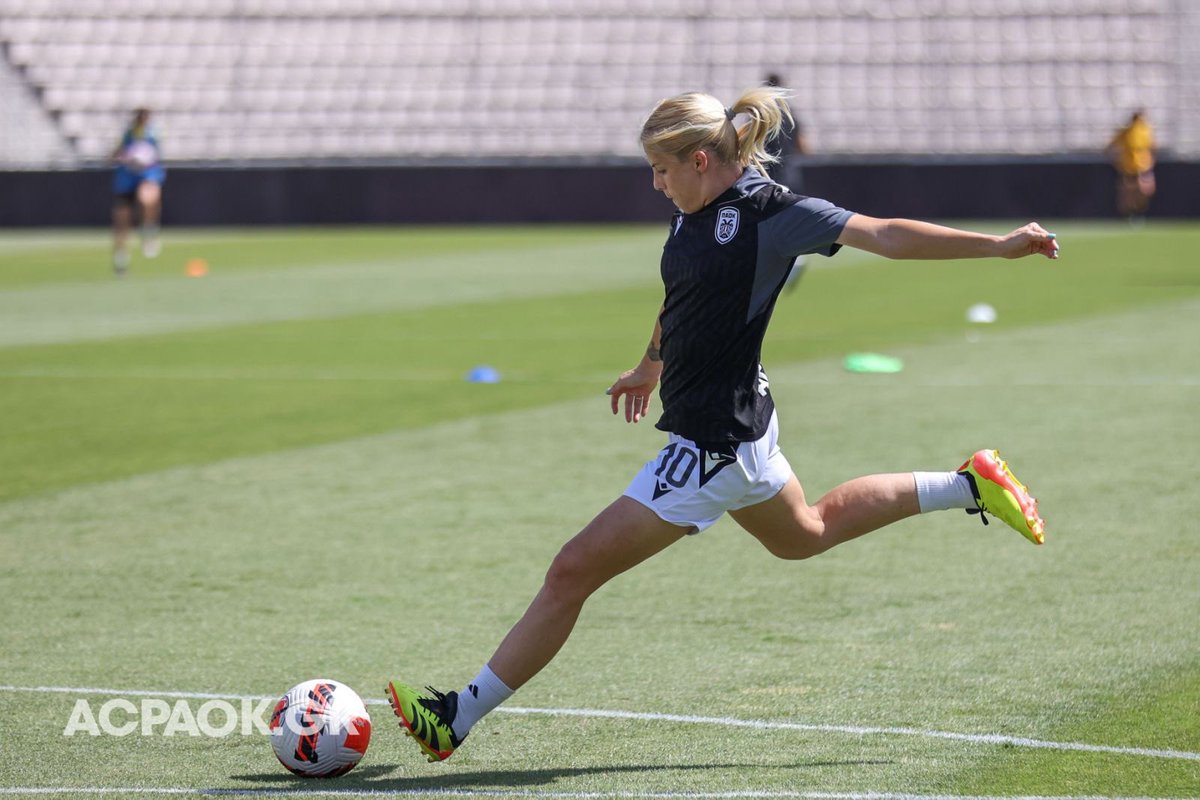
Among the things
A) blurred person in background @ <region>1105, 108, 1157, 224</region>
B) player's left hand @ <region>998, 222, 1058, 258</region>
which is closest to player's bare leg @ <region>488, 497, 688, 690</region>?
player's left hand @ <region>998, 222, 1058, 258</region>

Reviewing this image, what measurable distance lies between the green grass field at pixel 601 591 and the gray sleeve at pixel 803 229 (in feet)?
4.23

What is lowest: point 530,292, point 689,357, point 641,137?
point 530,292

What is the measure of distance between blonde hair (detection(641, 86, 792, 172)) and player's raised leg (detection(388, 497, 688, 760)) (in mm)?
923

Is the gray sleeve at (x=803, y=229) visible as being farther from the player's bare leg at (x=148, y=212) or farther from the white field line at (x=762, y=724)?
the player's bare leg at (x=148, y=212)

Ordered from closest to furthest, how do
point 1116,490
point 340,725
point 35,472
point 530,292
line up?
1. point 340,725
2. point 1116,490
3. point 35,472
4. point 530,292

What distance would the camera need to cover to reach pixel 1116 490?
8.71 meters

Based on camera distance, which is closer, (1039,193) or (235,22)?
(1039,193)

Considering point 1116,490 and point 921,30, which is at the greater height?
point 1116,490

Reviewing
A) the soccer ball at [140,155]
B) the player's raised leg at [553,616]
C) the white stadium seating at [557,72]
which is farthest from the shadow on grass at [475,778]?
the white stadium seating at [557,72]

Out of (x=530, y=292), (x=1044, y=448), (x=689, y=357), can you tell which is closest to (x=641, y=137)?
(x=689, y=357)

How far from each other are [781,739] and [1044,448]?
17.5 ft

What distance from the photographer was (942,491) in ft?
18.1

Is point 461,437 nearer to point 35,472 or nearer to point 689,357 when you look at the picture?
point 35,472

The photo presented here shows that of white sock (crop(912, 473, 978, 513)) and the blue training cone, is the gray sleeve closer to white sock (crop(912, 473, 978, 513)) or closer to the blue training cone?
white sock (crop(912, 473, 978, 513))
